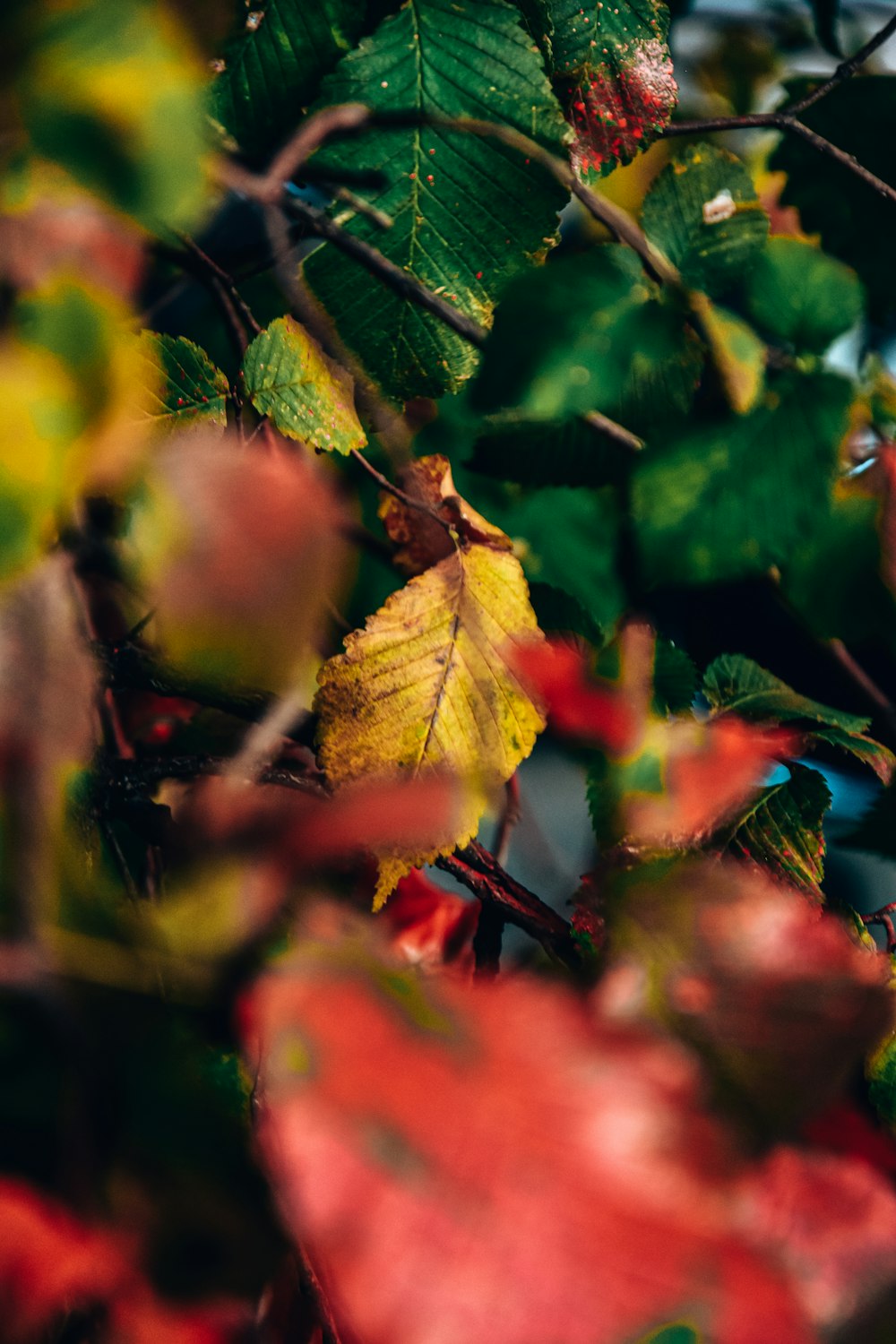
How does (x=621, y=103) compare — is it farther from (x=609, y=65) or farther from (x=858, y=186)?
(x=858, y=186)

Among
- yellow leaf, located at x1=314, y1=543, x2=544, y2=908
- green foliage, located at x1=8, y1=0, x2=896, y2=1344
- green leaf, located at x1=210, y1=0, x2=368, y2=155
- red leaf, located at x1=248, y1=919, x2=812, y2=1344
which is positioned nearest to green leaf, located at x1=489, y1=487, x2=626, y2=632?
green foliage, located at x1=8, y1=0, x2=896, y2=1344

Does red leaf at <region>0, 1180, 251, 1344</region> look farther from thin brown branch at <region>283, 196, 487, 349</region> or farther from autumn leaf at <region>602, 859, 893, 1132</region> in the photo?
thin brown branch at <region>283, 196, 487, 349</region>

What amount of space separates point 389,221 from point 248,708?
218 mm

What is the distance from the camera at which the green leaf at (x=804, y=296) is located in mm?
299

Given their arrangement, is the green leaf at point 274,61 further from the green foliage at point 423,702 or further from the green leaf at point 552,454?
the green leaf at point 552,454

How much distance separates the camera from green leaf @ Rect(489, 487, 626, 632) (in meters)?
0.53

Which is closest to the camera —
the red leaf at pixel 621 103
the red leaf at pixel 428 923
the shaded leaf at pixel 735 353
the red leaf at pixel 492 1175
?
the red leaf at pixel 492 1175

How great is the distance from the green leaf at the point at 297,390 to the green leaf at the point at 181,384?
17mm

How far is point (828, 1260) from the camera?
20 centimetres

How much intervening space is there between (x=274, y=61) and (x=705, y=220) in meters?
0.20

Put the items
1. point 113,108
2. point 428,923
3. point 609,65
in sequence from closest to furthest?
point 113,108
point 609,65
point 428,923

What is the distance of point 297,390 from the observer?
0.34 metres

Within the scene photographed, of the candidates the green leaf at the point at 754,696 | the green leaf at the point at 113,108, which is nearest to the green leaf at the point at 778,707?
the green leaf at the point at 754,696

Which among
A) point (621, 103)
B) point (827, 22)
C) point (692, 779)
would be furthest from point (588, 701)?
point (827, 22)
